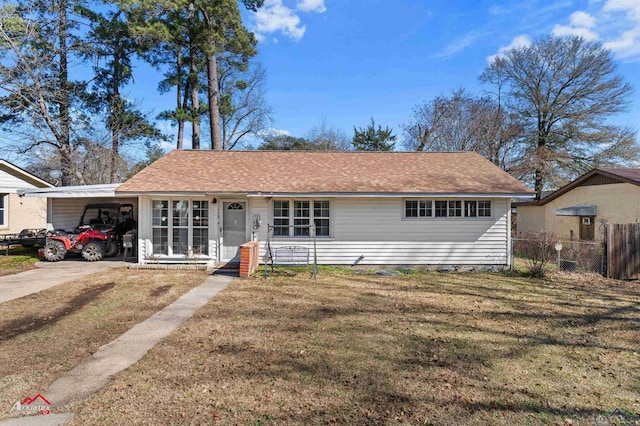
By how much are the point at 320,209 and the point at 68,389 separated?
8.30 meters

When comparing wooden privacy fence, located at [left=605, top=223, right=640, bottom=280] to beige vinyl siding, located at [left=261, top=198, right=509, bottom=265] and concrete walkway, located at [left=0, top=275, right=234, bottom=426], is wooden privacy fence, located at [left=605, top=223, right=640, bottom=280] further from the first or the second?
concrete walkway, located at [left=0, top=275, right=234, bottom=426]

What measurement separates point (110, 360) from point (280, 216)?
7.23 meters

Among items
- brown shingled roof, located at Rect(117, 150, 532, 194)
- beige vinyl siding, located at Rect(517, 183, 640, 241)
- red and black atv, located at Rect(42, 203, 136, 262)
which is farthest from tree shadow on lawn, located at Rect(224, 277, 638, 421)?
beige vinyl siding, located at Rect(517, 183, 640, 241)

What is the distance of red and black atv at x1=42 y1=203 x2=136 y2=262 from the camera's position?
38.2 ft

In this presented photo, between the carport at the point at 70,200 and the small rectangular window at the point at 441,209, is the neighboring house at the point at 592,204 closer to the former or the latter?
the small rectangular window at the point at 441,209

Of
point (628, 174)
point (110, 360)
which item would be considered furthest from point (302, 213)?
point (628, 174)

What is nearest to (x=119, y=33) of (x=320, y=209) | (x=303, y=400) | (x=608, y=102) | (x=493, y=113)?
(x=320, y=209)

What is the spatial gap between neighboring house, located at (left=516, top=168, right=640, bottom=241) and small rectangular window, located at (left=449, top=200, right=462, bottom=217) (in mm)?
7812

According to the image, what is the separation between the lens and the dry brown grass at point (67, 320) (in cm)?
394

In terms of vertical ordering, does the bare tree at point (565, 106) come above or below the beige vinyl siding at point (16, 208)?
above

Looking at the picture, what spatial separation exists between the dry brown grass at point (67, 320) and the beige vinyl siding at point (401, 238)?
13.4ft

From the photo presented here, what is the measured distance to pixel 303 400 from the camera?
3.42m

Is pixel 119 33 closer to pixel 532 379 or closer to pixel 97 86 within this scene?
A: pixel 97 86

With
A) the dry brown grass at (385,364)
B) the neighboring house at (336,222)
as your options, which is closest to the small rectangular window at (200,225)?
the neighboring house at (336,222)
